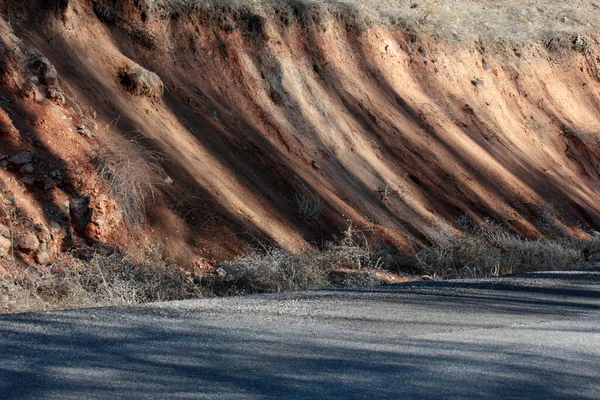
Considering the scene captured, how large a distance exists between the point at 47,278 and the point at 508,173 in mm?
15155

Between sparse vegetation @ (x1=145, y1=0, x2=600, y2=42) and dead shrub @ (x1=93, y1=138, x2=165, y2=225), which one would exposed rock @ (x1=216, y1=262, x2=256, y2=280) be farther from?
sparse vegetation @ (x1=145, y1=0, x2=600, y2=42)

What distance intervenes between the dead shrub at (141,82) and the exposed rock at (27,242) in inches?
193

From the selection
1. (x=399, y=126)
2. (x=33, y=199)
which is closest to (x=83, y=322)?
(x=33, y=199)

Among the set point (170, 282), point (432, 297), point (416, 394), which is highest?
point (416, 394)

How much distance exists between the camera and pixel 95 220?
11.7m

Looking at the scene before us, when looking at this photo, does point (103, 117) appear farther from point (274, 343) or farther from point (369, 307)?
point (274, 343)

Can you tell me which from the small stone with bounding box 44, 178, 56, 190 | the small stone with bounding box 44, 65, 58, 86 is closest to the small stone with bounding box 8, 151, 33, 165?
the small stone with bounding box 44, 178, 56, 190

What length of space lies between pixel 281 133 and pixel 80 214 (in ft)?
20.6

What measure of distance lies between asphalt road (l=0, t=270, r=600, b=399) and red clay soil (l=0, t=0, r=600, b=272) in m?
4.17

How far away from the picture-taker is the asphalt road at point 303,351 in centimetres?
473

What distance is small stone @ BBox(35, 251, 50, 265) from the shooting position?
34.1ft

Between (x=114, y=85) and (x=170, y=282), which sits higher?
(x=114, y=85)

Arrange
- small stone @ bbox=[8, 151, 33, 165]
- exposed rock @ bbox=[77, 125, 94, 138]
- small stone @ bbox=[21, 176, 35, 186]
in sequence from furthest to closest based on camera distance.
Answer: exposed rock @ bbox=[77, 125, 94, 138]
small stone @ bbox=[8, 151, 33, 165]
small stone @ bbox=[21, 176, 35, 186]

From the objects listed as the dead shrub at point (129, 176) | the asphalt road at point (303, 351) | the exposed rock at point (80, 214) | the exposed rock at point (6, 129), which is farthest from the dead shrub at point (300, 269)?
the exposed rock at point (6, 129)
